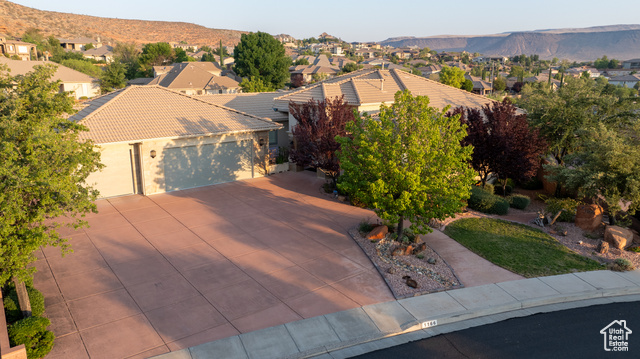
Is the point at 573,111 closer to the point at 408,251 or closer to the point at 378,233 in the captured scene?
the point at 378,233

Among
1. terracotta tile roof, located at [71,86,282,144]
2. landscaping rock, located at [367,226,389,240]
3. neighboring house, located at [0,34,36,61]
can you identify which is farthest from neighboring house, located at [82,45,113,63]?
landscaping rock, located at [367,226,389,240]

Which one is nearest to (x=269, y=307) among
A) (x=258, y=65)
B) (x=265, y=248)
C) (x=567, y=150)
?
(x=265, y=248)

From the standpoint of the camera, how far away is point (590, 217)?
55.4 ft

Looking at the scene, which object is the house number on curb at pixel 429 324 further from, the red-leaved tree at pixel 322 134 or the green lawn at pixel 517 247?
the red-leaved tree at pixel 322 134

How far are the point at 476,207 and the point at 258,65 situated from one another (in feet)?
208

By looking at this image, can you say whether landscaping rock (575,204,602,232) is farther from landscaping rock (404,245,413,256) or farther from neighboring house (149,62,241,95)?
neighboring house (149,62,241,95)

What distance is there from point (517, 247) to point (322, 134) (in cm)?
1051

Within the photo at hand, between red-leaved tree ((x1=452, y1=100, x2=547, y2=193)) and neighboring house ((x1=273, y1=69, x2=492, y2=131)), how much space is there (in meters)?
5.39

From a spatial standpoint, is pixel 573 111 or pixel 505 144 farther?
pixel 573 111

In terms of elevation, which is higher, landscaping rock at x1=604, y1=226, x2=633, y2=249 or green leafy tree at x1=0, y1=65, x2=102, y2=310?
green leafy tree at x1=0, y1=65, x2=102, y2=310

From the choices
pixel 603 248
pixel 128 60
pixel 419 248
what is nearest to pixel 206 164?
pixel 419 248

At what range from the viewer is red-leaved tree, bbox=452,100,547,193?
2067 cm

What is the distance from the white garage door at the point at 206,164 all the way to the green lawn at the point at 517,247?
12.1 metres

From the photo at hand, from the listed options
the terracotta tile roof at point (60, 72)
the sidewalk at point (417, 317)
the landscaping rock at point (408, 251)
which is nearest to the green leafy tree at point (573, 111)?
the sidewalk at point (417, 317)
